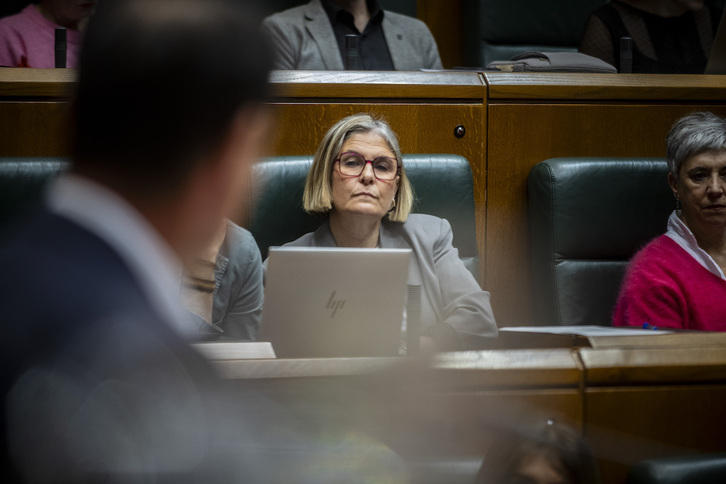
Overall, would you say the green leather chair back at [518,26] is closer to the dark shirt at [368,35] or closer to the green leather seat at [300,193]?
Answer: the dark shirt at [368,35]

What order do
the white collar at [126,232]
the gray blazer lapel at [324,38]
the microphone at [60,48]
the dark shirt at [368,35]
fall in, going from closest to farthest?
the white collar at [126,232], the microphone at [60,48], the gray blazer lapel at [324,38], the dark shirt at [368,35]

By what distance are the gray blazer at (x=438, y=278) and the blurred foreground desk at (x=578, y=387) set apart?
644 mm

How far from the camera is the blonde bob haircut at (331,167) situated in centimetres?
174

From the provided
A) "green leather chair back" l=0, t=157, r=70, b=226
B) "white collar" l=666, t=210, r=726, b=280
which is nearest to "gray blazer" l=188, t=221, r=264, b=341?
"green leather chair back" l=0, t=157, r=70, b=226

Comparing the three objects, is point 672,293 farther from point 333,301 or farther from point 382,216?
point 333,301

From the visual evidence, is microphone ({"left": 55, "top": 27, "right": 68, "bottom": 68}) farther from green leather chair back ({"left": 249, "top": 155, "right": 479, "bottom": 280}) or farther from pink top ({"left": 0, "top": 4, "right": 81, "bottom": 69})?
green leather chair back ({"left": 249, "top": 155, "right": 479, "bottom": 280})

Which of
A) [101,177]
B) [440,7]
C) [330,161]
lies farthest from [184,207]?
[440,7]

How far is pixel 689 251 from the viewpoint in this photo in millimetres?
1710

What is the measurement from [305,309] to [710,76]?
4.45ft

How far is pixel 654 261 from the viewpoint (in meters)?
1.70

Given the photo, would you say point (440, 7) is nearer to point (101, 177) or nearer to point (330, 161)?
point (330, 161)

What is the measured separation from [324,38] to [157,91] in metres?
1.99

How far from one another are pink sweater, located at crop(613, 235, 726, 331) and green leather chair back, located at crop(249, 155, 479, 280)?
1.15 ft

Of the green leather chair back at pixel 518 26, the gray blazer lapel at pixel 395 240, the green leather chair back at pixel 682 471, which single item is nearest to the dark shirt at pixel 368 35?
the green leather chair back at pixel 518 26
